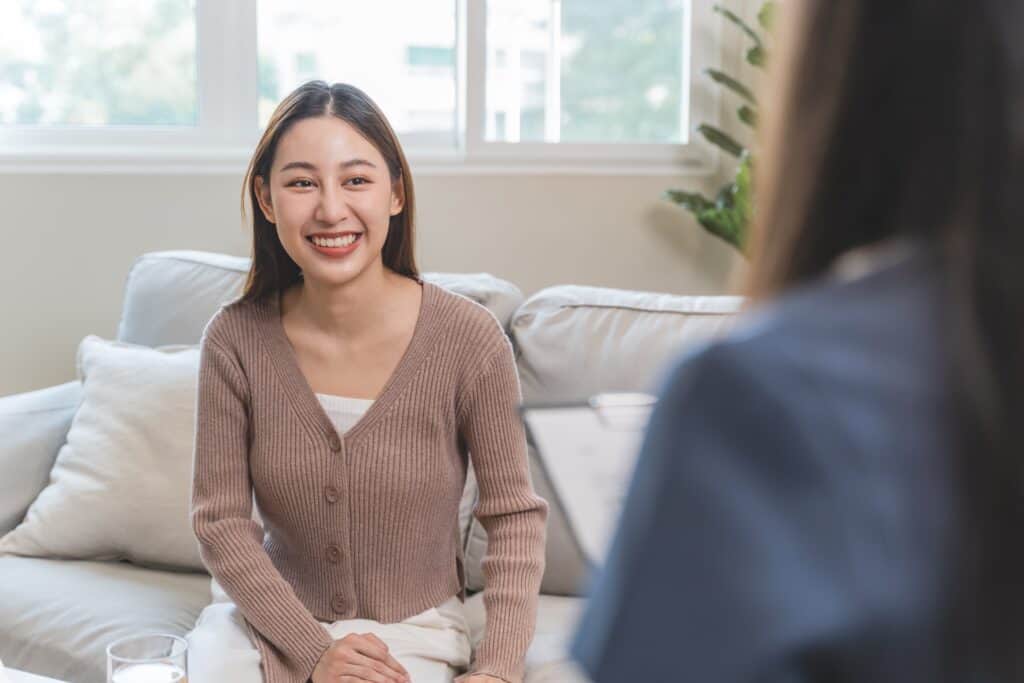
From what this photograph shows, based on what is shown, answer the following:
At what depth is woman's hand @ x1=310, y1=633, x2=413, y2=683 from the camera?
165cm

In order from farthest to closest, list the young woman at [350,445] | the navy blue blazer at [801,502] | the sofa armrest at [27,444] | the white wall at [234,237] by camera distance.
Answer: the white wall at [234,237], the sofa armrest at [27,444], the young woman at [350,445], the navy blue blazer at [801,502]

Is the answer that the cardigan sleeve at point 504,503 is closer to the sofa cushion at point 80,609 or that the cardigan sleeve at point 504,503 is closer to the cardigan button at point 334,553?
the cardigan button at point 334,553

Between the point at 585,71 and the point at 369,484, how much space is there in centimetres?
179

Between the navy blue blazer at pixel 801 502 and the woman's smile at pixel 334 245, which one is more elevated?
the navy blue blazer at pixel 801 502

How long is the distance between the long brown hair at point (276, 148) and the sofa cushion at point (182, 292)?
0.49 meters

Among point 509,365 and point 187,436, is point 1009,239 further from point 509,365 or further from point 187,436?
point 187,436

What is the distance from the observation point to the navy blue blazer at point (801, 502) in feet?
1.18

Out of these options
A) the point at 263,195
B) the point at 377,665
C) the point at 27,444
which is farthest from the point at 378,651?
the point at 27,444

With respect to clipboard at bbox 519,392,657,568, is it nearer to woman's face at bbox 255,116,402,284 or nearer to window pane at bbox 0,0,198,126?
woman's face at bbox 255,116,402,284

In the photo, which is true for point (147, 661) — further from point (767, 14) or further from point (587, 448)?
point (767, 14)

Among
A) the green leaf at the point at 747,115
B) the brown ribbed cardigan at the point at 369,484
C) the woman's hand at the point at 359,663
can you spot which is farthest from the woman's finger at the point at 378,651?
the green leaf at the point at 747,115

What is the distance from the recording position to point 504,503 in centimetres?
179

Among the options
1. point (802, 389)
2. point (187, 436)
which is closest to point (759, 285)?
point (802, 389)

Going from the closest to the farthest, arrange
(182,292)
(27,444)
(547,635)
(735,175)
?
(547,635)
(27,444)
(182,292)
(735,175)
